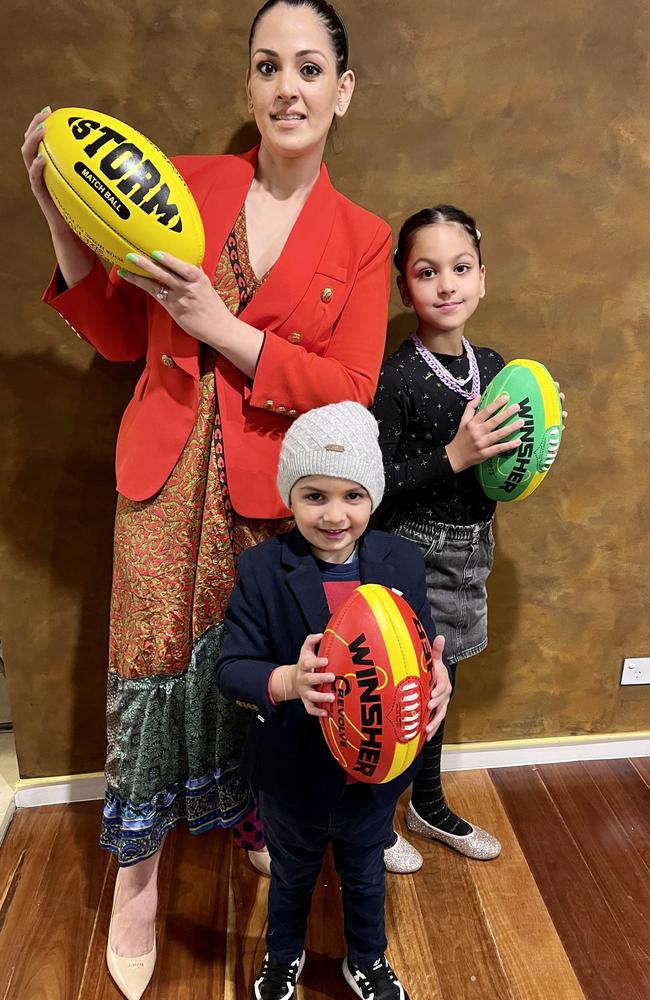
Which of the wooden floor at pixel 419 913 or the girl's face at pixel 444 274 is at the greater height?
the girl's face at pixel 444 274

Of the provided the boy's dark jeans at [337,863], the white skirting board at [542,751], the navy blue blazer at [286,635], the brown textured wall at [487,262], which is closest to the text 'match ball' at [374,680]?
the navy blue blazer at [286,635]

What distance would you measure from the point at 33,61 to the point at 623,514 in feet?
5.73

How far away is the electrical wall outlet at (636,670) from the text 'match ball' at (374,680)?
1.30m

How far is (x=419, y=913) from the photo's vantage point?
71.4 inches

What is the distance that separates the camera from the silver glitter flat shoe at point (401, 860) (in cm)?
192

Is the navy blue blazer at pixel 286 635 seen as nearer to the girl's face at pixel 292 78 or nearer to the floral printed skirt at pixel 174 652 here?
the floral printed skirt at pixel 174 652

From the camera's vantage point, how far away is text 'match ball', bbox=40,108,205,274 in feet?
3.90

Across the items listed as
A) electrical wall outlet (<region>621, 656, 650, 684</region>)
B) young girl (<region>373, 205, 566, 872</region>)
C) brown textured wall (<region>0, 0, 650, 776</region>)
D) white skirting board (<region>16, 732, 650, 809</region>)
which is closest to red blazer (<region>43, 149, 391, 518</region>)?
young girl (<region>373, 205, 566, 872</region>)

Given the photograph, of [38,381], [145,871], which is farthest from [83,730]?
[38,381]

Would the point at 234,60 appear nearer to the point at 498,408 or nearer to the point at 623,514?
the point at 498,408

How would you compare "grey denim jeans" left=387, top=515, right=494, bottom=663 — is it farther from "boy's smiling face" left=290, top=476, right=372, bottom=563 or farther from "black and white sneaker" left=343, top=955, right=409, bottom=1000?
"black and white sneaker" left=343, top=955, right=409, bottom=1000

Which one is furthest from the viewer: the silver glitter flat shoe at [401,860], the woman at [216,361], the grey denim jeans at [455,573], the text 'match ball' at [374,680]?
the silver glitter flat shoe at [401,860]

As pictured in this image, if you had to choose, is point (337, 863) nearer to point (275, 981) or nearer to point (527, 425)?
point (275, 981)

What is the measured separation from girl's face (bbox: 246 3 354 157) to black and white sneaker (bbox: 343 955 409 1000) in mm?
1559
